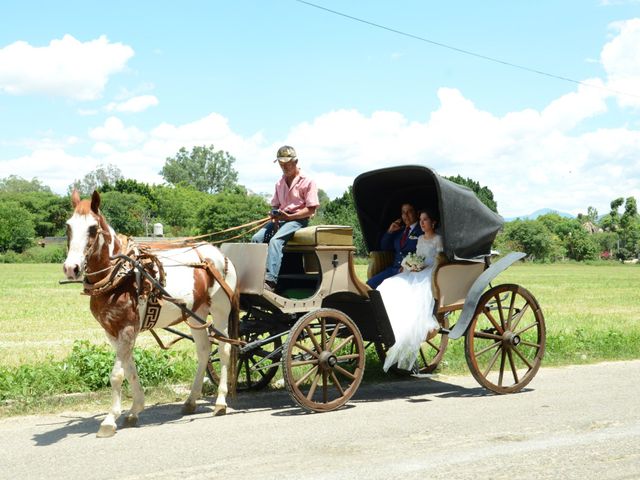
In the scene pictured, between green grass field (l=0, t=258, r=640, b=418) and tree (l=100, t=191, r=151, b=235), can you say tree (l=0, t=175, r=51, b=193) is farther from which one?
green grass field (l=0, t=258, r=640, b=418)

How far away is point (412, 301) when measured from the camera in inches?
332

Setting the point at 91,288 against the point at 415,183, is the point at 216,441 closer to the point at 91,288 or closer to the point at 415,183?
the point at 91,288

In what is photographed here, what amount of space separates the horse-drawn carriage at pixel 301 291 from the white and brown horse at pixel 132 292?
0.03 ft

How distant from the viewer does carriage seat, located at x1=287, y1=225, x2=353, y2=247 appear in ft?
25.5

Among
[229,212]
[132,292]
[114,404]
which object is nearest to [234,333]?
[132,292]

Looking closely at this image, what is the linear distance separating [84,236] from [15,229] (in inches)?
3290

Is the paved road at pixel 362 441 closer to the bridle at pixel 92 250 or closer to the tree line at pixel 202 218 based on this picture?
the bridle at pixel 92 250

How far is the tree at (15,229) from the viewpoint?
82250 mm

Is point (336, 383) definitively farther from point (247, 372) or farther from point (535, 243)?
point (535, 243)

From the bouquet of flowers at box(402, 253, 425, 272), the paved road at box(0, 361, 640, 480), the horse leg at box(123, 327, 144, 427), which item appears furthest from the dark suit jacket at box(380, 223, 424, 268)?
the horse leg at box(123, 327, 144, 427)

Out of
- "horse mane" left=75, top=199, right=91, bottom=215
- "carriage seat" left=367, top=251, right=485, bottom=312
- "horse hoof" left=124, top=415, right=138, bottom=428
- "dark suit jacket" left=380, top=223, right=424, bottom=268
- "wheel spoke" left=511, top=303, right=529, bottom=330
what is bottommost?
"horse hoof" left=124, top=415, right=138, bottom=428

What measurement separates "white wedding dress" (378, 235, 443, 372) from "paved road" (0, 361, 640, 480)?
1.62ft

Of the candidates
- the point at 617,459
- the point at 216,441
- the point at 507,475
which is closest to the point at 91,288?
the point at 216,441

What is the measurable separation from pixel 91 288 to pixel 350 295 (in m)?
2.92
